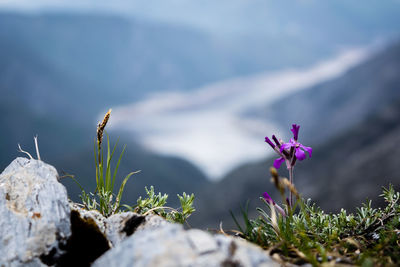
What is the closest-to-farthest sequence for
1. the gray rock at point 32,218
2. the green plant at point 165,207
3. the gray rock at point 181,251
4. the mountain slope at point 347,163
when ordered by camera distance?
the gray rock at point 181,251, the gray rock at point 32,218, the green plant at point 165,207, the mountain slope at point 347,163

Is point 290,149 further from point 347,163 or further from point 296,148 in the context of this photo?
point 347,163

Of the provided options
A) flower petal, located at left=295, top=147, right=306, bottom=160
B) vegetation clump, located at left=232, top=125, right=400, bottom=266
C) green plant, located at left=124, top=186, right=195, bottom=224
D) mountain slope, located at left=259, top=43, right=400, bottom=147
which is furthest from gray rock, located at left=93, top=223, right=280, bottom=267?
mountain slope, located at left=259, top=43, right=400, bottom=147

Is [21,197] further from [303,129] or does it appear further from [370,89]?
[303,129]

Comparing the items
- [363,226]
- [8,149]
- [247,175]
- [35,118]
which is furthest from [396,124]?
[35,118]

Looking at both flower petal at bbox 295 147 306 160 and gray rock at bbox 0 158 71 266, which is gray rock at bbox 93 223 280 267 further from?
flower petal at bbox 295 147 306 160

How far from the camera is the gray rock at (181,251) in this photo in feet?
7.21

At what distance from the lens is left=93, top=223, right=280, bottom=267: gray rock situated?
2197 mm

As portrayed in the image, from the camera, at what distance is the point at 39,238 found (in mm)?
2684

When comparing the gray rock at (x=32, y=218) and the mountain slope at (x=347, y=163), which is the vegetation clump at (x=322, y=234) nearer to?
the gray rock at (x=32, y=218)

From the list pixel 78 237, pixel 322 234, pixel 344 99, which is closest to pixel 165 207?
pixel 78 237

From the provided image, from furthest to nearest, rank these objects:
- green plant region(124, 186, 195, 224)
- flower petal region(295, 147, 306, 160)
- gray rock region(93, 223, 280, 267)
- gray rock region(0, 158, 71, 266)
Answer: green plant region(124, 186, 195, 224), flower petal region(295, 147, 306, 160), gray rock region(0, 158, 71, 266), gray rock region(93, 223, 280, 267)

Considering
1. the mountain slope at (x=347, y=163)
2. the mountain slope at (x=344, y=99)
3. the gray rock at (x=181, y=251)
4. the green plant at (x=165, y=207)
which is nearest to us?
the gray rock at (x=181, y=251)

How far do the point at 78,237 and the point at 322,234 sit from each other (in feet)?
7.30

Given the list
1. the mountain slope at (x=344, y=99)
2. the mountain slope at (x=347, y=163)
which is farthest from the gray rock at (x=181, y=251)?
the mountain slope at (x=344, y=99)
